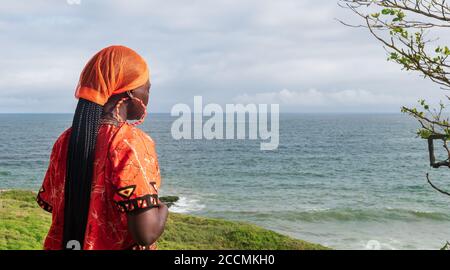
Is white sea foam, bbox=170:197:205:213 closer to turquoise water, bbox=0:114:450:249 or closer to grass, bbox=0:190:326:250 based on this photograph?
turquoise water, bbox=0:114:450:249

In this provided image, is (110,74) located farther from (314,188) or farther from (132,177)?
(314,188)

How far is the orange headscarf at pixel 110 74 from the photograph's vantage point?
2871mm

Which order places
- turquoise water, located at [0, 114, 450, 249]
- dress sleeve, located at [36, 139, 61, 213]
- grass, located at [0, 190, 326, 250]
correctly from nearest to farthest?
dress sleeve, located at [36, 139, 61, 213], grass, located at [0, 190, 326, 250], turquoise water, located at [0, 114, 450, 249]

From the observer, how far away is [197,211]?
3706cm

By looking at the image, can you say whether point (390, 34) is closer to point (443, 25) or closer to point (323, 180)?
point (443, 25)

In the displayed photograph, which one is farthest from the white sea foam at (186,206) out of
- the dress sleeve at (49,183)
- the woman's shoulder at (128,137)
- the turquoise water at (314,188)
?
the woman's shoulder at (128,137)

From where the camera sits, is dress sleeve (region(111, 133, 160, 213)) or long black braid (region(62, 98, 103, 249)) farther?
long black braid (region(62, 98, 103, 249))

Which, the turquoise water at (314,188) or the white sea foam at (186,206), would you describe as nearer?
the turquoise water at (314,188)

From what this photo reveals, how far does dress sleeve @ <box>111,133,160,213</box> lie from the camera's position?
2727mm

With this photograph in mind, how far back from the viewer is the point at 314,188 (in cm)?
5284

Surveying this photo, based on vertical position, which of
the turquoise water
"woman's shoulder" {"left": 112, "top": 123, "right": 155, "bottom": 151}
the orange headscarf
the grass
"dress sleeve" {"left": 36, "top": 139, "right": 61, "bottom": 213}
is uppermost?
the orange headscarf

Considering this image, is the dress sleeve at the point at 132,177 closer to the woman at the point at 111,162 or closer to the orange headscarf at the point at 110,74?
the woman at the point at 111,162

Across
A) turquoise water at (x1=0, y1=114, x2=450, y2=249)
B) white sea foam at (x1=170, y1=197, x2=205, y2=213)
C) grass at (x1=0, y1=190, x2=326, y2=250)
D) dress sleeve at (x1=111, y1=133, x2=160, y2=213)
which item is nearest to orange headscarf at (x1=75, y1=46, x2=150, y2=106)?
dress sleeve at (x1=111, y1=133, x2=160, y2=213)

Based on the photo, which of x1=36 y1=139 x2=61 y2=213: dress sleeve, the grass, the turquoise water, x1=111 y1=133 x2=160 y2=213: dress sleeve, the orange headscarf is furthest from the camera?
the turquoise water
